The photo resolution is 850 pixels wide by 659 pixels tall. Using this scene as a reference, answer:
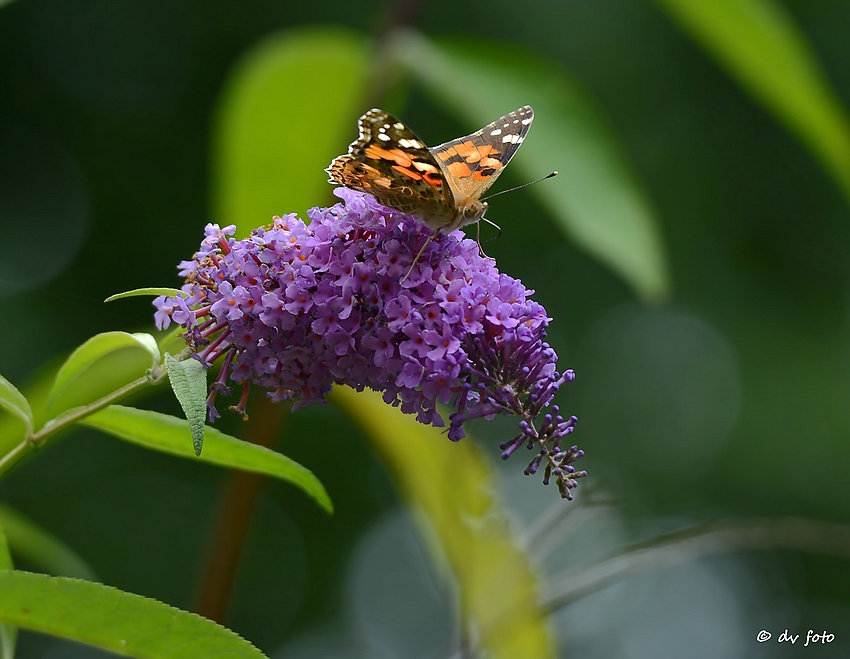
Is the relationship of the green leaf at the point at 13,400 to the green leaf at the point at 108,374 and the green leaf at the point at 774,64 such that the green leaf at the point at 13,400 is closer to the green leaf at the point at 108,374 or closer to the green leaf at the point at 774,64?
the green leaf at the point at 108,374

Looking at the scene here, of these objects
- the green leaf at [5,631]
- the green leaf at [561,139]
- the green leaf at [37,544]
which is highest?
the green leaf at [561,139]

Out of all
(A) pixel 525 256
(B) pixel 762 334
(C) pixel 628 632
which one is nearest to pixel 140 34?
(A) pixel 525 256

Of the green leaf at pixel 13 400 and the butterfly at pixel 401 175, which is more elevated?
the butterfly at pixel 401 175

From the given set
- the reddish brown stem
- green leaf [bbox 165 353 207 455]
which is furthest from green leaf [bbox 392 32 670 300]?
green leaf [bbox 165 353 207 455]

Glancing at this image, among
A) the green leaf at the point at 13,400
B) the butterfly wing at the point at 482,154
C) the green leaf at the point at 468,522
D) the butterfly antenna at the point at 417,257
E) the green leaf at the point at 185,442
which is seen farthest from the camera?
the green leaf at the point at 468,522

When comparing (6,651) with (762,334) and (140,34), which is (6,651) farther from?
(762,334)

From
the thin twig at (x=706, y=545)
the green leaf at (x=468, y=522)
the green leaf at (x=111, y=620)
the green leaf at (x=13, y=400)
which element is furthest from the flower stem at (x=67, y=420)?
the thin twig at (x=706, y=545)
